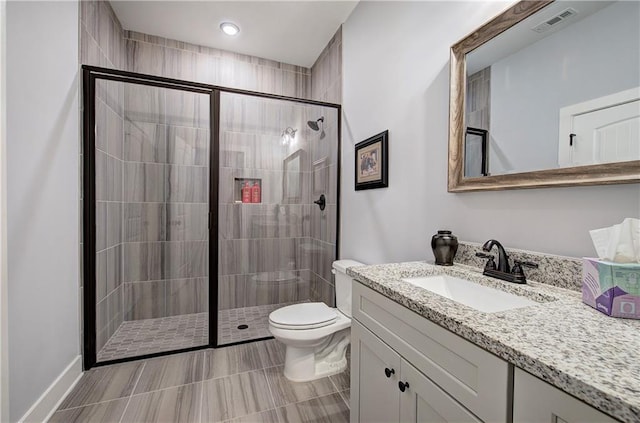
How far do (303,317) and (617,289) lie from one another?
Answer: 1.45m

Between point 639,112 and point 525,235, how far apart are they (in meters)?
0.48

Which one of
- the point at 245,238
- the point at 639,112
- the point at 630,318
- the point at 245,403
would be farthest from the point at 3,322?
the point at 639,112

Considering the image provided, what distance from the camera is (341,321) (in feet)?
5.83

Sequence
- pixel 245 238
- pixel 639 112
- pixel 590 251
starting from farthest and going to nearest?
pixel 245 238 < pixel 590 251 < pixel 639 112

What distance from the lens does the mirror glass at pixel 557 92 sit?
81cm

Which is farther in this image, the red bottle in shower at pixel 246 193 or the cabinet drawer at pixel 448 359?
the red bottle in shower at pixel 246 193

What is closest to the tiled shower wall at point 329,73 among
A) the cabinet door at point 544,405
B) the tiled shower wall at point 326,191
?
the tiled shower wall at point 326,191

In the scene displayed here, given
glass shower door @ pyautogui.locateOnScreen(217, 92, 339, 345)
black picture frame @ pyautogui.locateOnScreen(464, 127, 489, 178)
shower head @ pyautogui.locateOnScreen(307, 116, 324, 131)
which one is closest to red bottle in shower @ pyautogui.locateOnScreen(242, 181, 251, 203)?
glass shower door @ pyautogui.locateOnScreen(217, 92, 339, 345)

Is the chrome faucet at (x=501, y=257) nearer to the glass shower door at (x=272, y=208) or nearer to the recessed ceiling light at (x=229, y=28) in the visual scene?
the glass shower door at (x=272, y=208)

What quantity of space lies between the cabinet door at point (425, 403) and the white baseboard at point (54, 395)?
1.65 metres

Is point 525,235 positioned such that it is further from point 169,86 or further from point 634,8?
point 169,86

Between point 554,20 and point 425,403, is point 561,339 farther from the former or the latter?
point 554,20

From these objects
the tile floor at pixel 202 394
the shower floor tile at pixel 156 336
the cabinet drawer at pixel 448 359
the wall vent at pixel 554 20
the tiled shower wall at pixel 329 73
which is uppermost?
the tiled shower wall at pixel 329 73

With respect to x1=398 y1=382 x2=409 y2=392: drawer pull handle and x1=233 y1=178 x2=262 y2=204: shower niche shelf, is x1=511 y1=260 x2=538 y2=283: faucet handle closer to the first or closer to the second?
x1=398 y1=382 x2=409 y2=392: drawer pull handle
